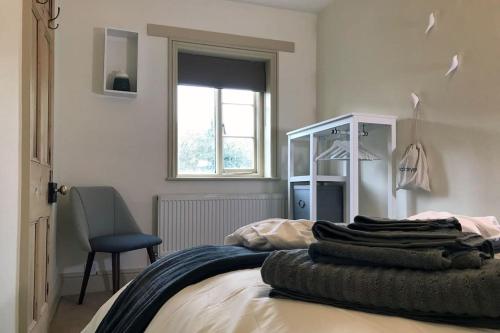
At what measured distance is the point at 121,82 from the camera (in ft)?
11.1

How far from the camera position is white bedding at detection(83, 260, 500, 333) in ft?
2.12

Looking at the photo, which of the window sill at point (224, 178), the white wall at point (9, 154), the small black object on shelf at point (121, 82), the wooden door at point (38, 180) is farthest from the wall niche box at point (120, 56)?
the white wall at point (9, 154)

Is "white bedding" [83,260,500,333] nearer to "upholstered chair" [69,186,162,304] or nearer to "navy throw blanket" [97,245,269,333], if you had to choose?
"navy throw blanket" [97,245,269,333]

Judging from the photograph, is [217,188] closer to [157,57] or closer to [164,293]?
[157,57]

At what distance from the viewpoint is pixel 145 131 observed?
3.55 metres

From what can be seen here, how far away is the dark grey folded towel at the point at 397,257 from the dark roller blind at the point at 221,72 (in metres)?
3.23

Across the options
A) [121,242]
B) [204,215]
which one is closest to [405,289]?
[121,242]

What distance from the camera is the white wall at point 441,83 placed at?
2324 mm

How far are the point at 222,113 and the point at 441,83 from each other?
2.02m

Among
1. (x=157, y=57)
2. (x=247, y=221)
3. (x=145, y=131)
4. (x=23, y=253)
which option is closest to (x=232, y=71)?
(x=157, y=57)

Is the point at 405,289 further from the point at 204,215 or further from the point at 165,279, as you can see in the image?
the point at 204,215

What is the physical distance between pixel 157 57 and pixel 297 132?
4.65 feet

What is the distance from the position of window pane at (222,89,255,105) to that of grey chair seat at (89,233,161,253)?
1617mm

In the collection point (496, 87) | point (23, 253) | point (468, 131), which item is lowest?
point (23, 253)
